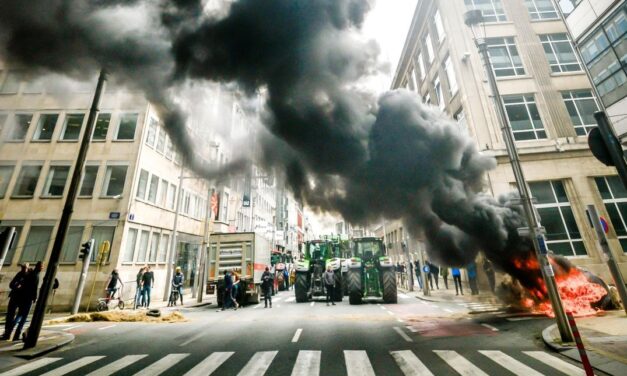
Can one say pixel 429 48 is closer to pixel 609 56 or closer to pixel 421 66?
pixel 421 66

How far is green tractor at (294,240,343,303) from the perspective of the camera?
17.6m

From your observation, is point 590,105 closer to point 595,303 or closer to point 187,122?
point 595,303

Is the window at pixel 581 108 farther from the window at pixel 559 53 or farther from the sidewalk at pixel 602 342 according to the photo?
the sidewalk at pixel 602 342

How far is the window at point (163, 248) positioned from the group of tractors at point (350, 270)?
11456 mm

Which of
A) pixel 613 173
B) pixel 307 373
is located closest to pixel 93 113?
pixel 307 373

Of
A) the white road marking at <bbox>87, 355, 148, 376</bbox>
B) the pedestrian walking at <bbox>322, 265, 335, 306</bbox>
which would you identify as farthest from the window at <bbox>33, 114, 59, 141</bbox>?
the pedestrian walking at <bbox>322, 265, 335, 306</bbox>

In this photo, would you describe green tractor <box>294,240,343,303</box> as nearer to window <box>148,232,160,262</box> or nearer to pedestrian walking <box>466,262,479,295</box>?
pedestrian walking <box>466,262,479,295</box>

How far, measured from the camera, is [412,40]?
102 feet

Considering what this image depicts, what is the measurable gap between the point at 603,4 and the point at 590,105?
9.74 meters

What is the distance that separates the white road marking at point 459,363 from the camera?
516cm

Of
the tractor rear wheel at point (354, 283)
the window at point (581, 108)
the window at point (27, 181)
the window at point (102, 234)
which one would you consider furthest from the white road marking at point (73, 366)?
the window at point (581, 108)

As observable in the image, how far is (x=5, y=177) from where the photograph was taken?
19.3 meters

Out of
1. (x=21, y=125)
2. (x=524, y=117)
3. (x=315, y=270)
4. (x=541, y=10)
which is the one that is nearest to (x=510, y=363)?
(x=315, y=270)

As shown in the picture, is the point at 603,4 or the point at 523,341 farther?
the point at 603,4
